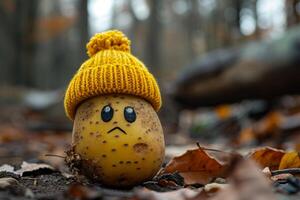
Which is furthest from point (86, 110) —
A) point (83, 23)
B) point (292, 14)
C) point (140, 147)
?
point (83, 23)

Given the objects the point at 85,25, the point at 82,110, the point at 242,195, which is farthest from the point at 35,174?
the point at 85,25

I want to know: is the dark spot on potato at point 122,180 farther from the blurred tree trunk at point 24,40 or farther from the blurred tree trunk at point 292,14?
the blurred tree trunk at point 24,40

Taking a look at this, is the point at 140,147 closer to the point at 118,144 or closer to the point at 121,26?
the point at 118,144

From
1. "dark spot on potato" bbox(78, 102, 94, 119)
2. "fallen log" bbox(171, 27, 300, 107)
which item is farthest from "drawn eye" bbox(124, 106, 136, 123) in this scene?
"fallen log" bbox(171, 27, 300, 107)

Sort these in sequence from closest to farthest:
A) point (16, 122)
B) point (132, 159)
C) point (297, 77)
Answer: point (132, 159)
point (297, 77)
point (16, 122)

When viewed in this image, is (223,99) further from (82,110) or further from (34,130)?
(82,110)

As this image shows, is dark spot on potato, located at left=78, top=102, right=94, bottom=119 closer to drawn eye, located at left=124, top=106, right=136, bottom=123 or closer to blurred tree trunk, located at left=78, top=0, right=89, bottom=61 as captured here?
drawn eye, located at left=124, top=106, right=136, bottom=123
